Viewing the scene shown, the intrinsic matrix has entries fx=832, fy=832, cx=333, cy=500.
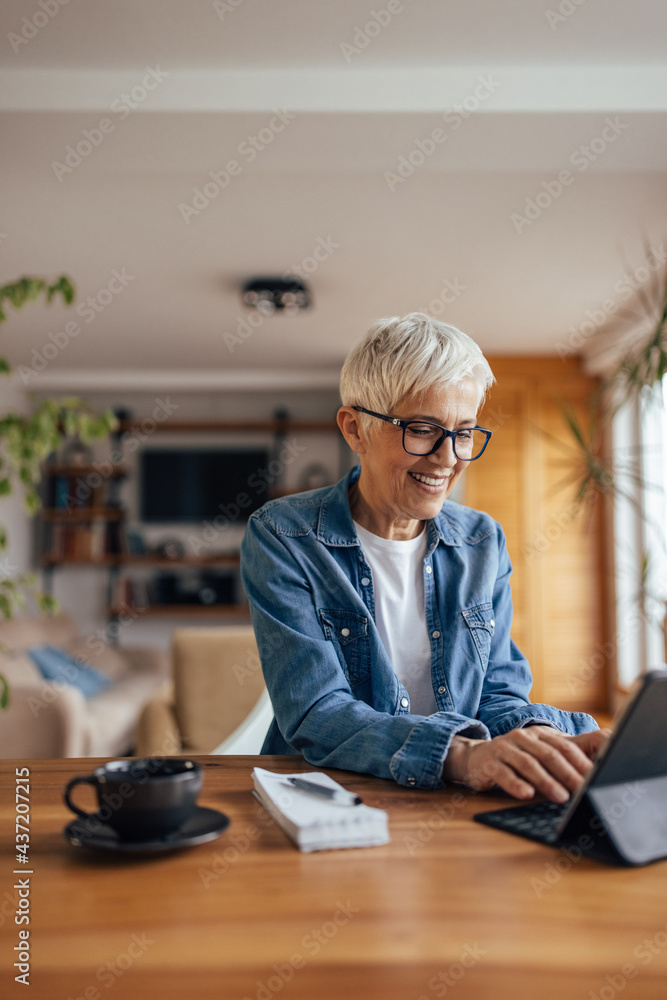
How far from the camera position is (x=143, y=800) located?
72 cm

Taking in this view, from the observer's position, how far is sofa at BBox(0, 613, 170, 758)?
3594mm

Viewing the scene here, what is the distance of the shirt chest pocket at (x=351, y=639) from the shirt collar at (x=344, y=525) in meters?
0.12

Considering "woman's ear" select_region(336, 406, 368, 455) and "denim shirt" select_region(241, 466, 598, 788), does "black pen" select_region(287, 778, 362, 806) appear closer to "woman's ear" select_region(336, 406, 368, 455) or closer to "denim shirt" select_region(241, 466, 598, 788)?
"denim shirt" select_region(241, 466, 598, 788)

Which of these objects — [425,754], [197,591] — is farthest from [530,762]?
[197,591]

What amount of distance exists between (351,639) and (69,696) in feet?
8.99

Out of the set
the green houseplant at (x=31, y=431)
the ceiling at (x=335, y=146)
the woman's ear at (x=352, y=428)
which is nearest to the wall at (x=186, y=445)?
the ceiling at (x=335, y=146)

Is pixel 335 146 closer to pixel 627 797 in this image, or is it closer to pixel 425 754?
pixel 425 754

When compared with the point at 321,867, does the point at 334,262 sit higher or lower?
higher

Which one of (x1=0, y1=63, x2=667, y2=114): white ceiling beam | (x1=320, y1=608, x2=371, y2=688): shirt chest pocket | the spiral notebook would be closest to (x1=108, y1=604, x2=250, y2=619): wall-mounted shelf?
(x1=0, y1=63, x2=667, y2=114): white ceiling beam

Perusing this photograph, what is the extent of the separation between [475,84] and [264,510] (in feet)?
6.39

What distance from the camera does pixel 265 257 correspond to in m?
4.26

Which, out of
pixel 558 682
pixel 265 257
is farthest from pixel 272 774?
pixel 558 682

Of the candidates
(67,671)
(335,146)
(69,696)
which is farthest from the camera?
(67,671)

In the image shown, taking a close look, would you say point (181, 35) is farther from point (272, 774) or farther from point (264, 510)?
point (272, 774)
